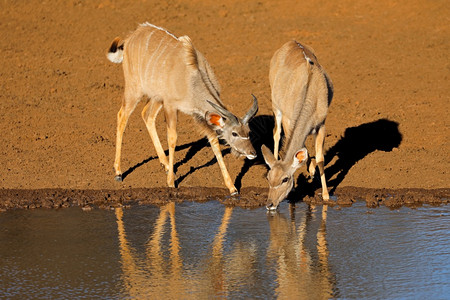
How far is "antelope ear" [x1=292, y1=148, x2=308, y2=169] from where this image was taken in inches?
309

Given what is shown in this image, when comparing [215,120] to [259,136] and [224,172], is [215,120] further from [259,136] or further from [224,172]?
[259,136]

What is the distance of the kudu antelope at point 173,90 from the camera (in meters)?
9.09

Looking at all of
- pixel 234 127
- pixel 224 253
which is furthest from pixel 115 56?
pixel 224 253

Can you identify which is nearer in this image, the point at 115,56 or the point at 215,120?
the point at 215,120

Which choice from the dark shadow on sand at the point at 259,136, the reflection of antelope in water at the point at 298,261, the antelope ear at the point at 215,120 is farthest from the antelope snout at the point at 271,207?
the dark shadow on sand at the point at 259,136

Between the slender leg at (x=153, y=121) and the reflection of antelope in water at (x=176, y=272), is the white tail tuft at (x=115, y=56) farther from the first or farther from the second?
the reflection of antelope in water at (x=176, y=272)

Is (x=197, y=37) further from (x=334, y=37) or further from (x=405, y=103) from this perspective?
(x=405, y=103)

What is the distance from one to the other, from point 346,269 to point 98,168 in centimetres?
487

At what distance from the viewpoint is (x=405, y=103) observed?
12.9 m

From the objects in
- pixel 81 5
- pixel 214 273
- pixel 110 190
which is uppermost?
pixel 81 5

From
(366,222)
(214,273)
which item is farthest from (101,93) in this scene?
(214,273)

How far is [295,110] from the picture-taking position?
335 inches

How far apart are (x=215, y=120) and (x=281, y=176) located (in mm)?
1628

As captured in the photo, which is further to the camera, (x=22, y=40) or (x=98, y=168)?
(x=22, y=40)
